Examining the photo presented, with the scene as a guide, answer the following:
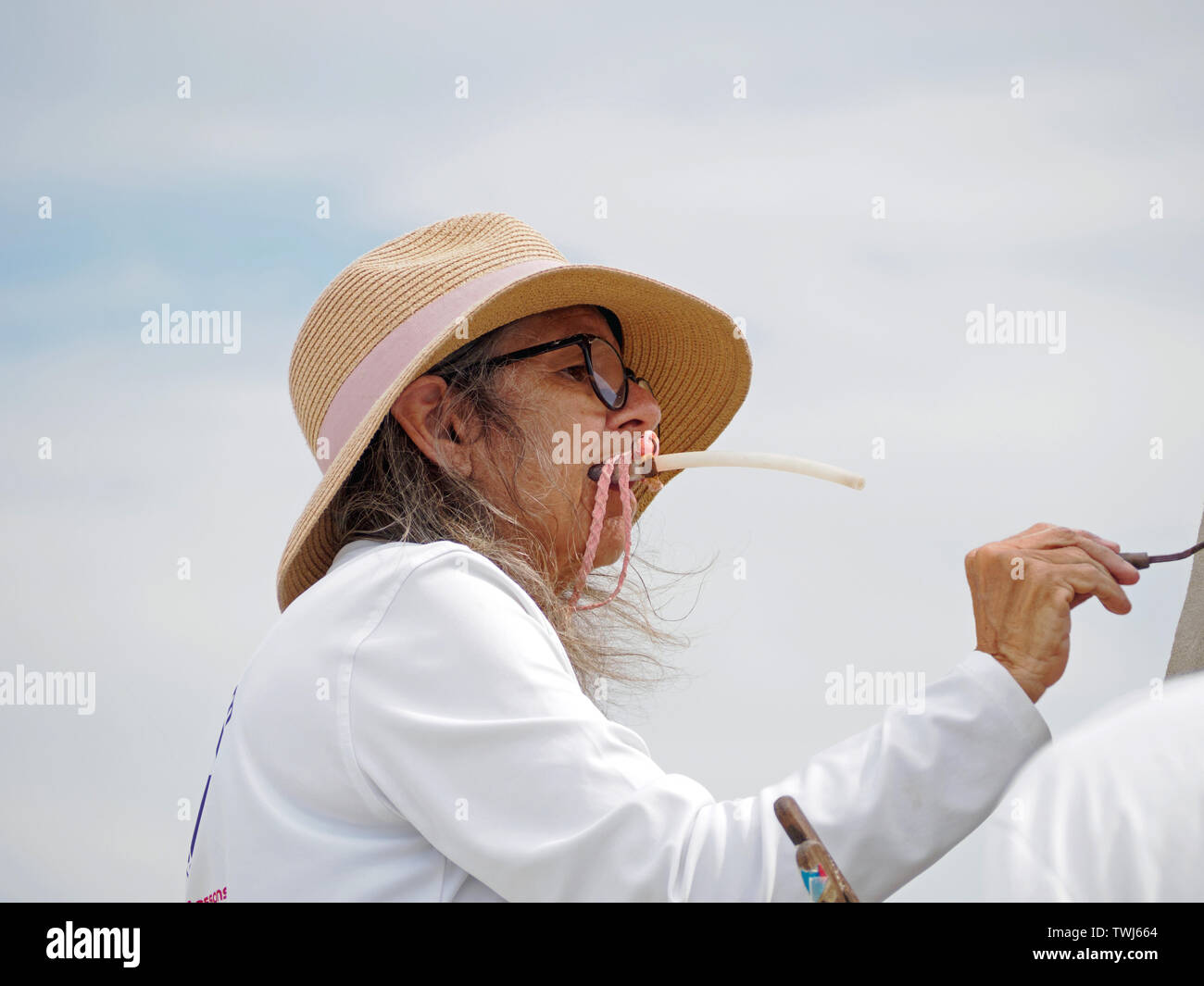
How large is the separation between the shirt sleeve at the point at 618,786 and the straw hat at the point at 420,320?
63 centimetres

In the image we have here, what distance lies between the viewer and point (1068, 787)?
0.94m

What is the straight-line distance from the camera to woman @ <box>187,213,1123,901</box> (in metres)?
1.63

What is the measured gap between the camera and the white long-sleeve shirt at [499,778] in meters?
1.62

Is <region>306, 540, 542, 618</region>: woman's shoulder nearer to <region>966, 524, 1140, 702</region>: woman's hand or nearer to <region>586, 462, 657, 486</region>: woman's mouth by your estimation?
<region>586, 462, 657, 486</region>: woman's mouth

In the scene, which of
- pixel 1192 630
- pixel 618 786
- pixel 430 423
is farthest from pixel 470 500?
pixel 1192 630

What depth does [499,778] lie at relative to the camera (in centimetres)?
167

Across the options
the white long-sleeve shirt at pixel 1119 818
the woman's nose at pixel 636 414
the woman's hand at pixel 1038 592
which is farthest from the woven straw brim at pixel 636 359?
the white long-sleeve shirt at pixel 1119 818

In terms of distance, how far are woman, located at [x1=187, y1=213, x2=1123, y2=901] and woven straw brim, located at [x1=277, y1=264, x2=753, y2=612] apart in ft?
0.04

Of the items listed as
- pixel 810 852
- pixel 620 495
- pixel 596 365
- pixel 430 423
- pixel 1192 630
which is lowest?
pixel 810 852

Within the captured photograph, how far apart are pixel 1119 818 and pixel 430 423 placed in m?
1.64

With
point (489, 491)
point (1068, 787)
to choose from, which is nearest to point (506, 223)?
point (489, 491)

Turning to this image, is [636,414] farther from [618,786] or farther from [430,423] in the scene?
[618,786]

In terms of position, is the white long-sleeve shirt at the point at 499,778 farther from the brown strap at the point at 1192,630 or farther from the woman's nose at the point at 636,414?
the brown strap at the point at 1192,630

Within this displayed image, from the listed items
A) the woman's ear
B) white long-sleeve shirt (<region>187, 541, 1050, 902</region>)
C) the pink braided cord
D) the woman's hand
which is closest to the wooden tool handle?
white long-sleeve shirt (<region>187, 541, 1050, 902</region>)
